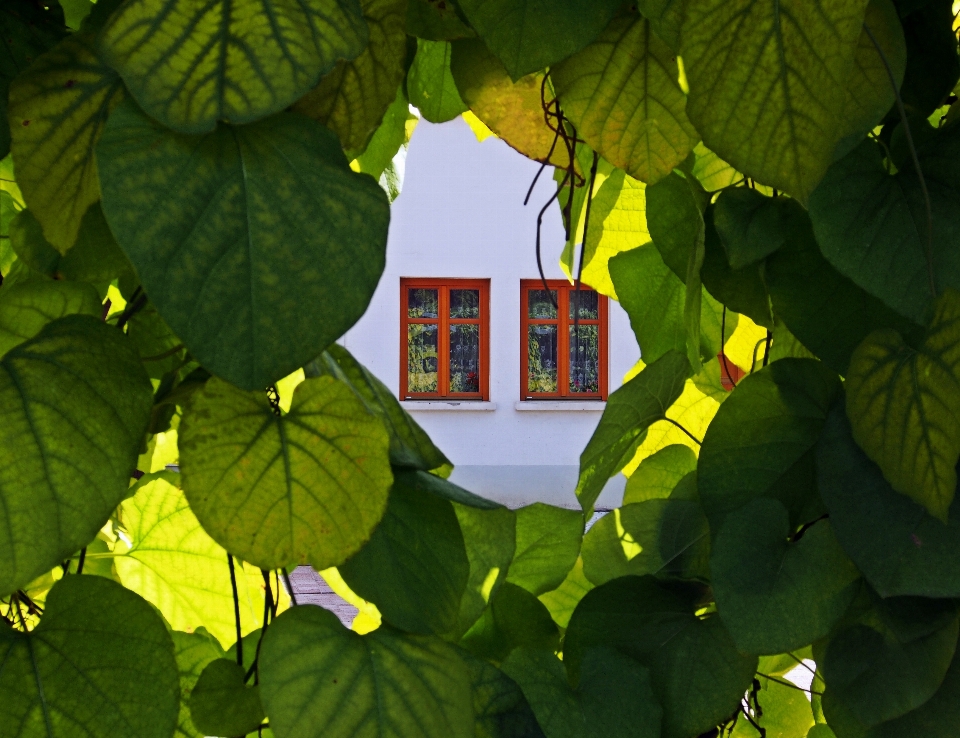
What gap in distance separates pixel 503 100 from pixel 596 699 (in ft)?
0.64

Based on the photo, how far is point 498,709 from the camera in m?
0.27

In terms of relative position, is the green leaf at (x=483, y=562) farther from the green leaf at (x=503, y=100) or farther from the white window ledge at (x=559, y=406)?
the white window ledge at (x=559, y=406)

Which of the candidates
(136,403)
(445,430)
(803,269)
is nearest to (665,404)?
(803,269)

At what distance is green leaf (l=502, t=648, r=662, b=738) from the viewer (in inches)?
10.9

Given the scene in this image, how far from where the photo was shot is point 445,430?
5.89 metres

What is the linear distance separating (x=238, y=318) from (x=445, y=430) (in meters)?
5.74

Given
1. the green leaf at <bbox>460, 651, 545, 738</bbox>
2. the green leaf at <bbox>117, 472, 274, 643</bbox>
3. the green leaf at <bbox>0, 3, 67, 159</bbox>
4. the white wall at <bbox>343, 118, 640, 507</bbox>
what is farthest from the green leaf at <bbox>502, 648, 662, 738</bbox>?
the white wall at <bbox>343, 118, 640, 507</bbox>

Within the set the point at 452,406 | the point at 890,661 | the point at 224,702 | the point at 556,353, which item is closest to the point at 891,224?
the point at 890,661

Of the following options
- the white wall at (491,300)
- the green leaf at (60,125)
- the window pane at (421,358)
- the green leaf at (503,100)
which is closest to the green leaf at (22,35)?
the green leaf at (60,125)

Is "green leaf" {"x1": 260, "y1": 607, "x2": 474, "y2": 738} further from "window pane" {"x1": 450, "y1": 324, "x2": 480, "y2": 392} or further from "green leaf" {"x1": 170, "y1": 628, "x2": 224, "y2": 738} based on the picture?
"window pane" {"x1": 450, "y1": 324, "x2": 480, "y2": 392}

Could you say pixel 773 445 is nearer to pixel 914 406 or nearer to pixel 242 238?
pixel 914 406

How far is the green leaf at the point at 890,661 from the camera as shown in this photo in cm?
26

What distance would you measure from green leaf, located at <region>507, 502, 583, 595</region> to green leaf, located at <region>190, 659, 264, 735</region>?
12 centimetres

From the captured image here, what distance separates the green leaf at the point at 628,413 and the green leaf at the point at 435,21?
12 cm
